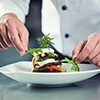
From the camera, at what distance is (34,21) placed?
9.10 ft

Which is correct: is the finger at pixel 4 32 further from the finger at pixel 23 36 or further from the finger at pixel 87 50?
the finger at pixel 87 50

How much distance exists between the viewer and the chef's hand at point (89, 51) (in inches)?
34.3

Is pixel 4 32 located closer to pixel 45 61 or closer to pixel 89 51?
pixel 45 61

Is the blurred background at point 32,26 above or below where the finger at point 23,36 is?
below

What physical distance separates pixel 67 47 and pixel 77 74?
87 cm

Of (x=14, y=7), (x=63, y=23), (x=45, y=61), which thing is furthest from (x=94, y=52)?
(x=14, y=7)

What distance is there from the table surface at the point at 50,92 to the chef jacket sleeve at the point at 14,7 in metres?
0.65

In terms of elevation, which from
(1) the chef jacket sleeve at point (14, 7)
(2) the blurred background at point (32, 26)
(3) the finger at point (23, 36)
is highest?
(1) the chef jacket sleeve at point (14, 7)

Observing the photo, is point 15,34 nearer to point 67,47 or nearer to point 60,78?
point 60,78

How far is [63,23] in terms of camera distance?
4.88 feet

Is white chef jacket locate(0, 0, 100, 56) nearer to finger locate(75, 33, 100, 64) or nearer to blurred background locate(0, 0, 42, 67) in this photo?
finger locate(75, 33, 100, 64)

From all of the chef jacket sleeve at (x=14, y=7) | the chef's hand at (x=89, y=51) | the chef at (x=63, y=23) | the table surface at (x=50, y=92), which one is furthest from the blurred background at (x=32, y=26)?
the table surface at (x=50, y=92)

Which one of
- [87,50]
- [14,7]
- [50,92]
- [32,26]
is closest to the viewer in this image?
[50,92]

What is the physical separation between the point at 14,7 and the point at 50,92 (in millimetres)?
889
